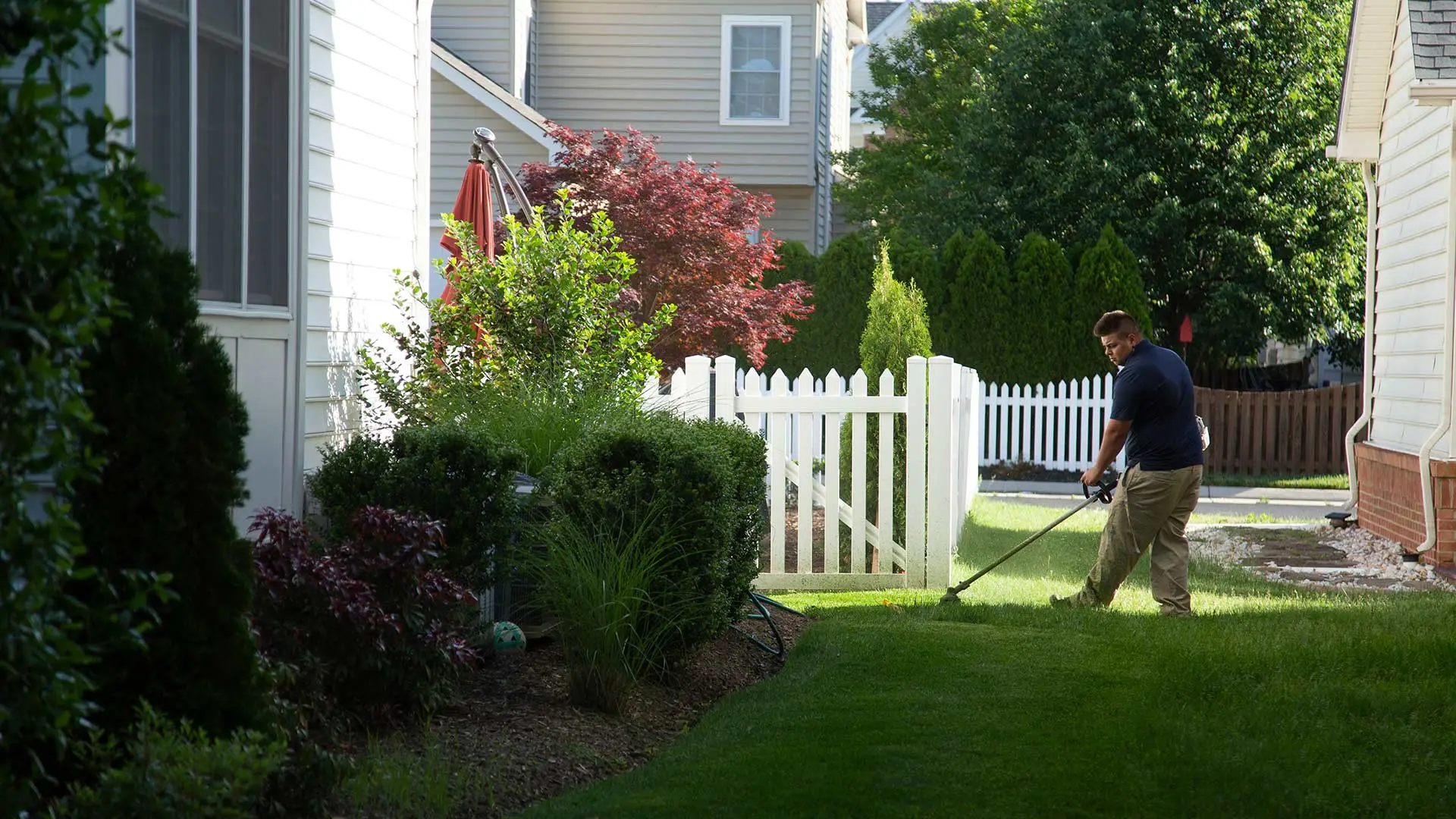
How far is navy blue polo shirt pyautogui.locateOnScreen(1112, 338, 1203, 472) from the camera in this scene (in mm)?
8008

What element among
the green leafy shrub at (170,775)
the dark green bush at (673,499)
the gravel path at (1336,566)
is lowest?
the gravel path at (1336,566)

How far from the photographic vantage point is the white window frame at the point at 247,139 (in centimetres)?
557

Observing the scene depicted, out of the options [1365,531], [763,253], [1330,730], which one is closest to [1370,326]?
[1365,531]

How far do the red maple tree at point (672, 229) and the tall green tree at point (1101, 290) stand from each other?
18.9 feet

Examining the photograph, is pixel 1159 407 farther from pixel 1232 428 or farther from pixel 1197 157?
pixel 1197 157

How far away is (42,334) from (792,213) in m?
21.7

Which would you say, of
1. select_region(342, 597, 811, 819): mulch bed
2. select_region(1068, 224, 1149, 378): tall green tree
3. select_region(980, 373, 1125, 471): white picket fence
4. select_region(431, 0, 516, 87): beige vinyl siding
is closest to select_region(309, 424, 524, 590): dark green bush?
select_region(342, 597, 811, 819): mulch bed

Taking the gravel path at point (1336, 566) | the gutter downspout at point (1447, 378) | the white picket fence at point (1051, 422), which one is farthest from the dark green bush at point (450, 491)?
the white picket fence at point (1051, 422)

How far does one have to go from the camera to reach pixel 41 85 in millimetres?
2631

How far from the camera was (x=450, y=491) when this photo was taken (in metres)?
5.88

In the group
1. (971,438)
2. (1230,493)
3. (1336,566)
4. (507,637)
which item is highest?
(971,438)

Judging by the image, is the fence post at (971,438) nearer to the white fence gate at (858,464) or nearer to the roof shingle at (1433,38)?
the white fence gate at (858,464)

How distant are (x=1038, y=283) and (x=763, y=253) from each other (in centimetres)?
533

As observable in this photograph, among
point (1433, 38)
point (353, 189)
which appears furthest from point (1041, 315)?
point (353, 189)
